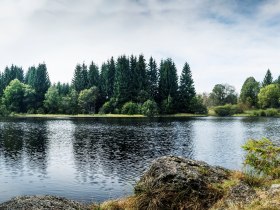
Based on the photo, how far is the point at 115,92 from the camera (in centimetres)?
14212

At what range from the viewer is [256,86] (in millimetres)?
179125

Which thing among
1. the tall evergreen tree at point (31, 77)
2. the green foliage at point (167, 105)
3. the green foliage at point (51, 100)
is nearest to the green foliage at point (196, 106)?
the green foliage at point (167, 105)

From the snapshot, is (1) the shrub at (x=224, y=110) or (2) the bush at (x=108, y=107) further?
(1) the shrub at (x=224, y=110)

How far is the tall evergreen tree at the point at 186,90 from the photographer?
5709 inches

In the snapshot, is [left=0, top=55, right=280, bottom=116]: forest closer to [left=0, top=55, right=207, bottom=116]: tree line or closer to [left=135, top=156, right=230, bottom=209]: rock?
[left=0, top=55, right=207, bottom=116]: tree line

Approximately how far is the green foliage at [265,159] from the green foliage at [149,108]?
388ft

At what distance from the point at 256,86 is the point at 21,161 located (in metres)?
165

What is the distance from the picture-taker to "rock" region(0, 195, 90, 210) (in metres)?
10.3

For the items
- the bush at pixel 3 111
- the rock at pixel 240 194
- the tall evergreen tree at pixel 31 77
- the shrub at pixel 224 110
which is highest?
the tall evergreen tree at pixel 31 77

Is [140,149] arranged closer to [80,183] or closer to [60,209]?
[80,183]

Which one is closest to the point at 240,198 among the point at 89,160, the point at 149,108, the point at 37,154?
Result: the point at 89,160

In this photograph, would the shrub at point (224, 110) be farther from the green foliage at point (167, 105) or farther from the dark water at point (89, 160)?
the dark water at point (89, 160)

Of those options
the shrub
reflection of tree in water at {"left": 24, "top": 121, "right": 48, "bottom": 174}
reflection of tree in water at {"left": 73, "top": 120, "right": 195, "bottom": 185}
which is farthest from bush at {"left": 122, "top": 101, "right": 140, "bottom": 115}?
reflection of tree in water at {"left": 24, "top": 121, "right": 48, "bottom": 174}

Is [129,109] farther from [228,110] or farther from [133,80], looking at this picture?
[228,110]
